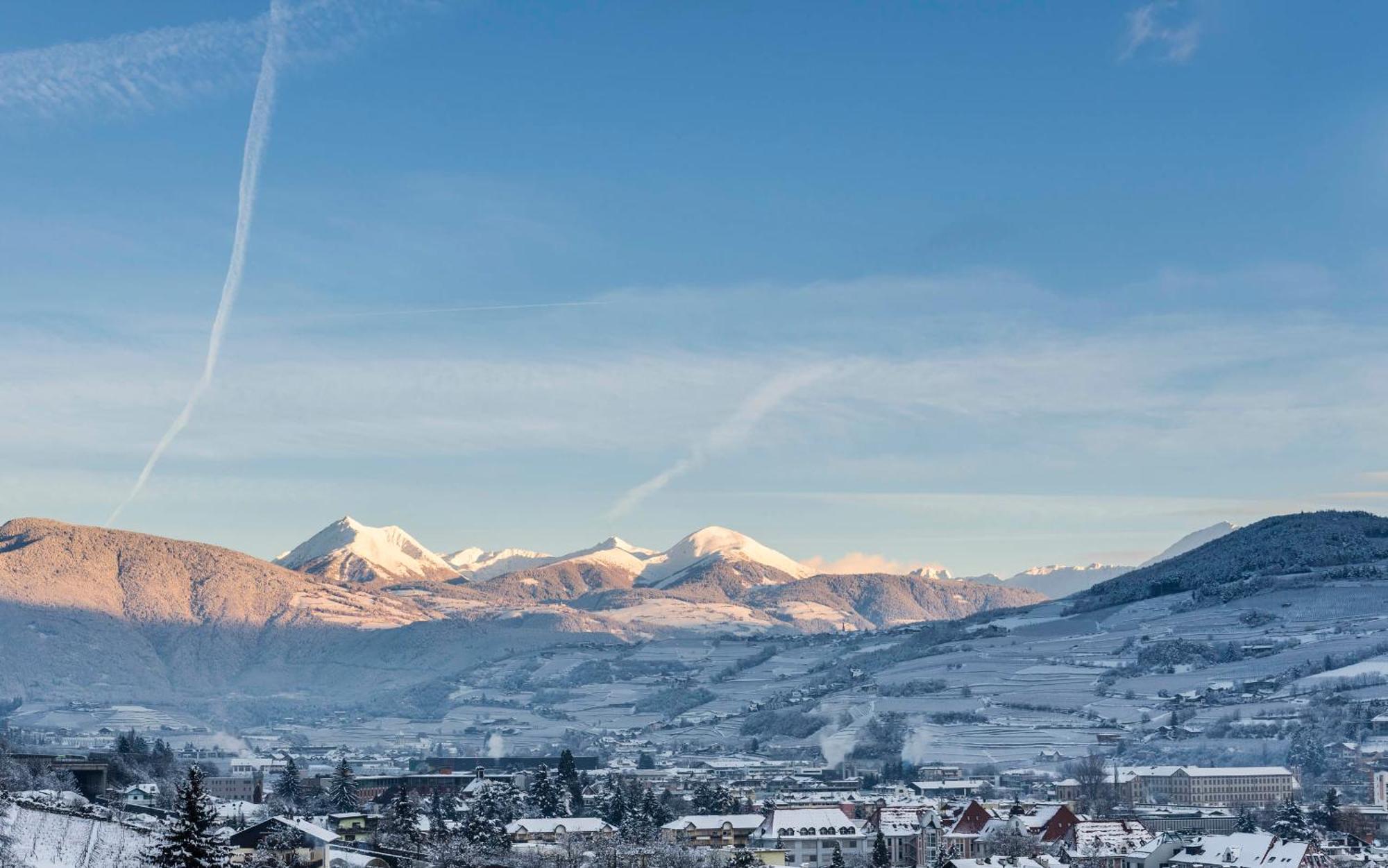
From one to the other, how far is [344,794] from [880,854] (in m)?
49.4

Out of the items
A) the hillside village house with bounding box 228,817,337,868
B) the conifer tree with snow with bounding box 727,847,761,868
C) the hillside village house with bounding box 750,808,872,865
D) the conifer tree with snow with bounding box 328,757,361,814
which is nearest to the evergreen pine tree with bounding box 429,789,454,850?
the conifer tree with snow with bounding box 328,757,361,814

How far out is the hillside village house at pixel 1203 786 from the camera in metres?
186

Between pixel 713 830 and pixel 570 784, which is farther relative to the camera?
pixel 570 784

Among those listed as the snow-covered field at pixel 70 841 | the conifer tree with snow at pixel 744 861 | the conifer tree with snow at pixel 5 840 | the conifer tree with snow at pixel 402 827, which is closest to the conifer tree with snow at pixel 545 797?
the conifer tree with snow at pixel 402 827

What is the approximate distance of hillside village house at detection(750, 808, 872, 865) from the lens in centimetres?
13838

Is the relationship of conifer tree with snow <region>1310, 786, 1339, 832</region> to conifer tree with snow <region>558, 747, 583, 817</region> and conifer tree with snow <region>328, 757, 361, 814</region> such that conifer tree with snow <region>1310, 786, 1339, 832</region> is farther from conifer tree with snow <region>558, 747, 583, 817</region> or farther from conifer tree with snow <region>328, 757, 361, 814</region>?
conifer tree with snow <region>328, 757, 361, 814</region>

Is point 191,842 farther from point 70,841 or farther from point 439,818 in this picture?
point 439,818

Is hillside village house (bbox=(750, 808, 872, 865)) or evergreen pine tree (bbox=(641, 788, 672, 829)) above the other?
evergreen pine tree (bbox=(641, 788, 672, 829))

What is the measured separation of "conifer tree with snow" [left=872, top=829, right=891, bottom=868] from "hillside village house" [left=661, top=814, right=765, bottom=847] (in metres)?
13.5

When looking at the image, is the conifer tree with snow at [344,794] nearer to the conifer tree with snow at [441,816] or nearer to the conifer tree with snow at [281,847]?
the conifer tree with snow at [441,816]

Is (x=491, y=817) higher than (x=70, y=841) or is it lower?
higher

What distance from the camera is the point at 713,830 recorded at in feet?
469

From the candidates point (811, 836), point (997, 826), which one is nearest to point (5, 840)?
point (811, 836)

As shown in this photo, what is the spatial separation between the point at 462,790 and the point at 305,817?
2102 inches
